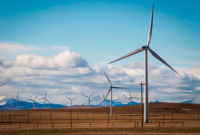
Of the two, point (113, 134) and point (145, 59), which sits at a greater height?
point (145, 59)

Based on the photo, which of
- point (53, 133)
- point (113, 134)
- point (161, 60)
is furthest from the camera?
point (161, 60)

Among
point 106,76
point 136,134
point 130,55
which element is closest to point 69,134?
point 136,134

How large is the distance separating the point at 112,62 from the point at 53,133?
33464 millimetres

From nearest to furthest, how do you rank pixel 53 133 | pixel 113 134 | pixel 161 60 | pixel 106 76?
pixel 113 134 < pixel 53 133 < pixel 161 60 < pixel 106 76

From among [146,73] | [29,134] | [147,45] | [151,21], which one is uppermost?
[151,21]

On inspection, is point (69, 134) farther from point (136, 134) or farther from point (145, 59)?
point (145, 59)

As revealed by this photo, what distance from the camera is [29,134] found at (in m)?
60.5

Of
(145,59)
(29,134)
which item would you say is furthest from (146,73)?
(29,134)

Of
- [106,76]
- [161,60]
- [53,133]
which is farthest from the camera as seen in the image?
[106,76]

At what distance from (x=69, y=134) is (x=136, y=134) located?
453 inches

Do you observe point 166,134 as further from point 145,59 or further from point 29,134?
point 145,59

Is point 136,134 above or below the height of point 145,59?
below

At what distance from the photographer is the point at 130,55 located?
96.0 meters

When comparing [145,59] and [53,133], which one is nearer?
[53,133]
